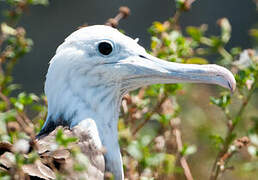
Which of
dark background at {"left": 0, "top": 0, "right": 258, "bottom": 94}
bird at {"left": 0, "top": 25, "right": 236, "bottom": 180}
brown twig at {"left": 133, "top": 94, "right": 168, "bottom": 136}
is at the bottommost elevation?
brown twig at {"left": 133, "top": 94, "right": 168, "bottom": 136}

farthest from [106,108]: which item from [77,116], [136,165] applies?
Result: [136,165]

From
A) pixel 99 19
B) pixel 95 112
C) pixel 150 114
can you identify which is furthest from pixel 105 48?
pixel 99 19

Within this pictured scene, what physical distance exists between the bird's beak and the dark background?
3043 mm

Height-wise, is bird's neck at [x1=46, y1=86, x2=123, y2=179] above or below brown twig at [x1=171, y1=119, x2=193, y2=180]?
above

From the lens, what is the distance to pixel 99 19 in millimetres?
6148

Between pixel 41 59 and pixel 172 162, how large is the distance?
115 inches

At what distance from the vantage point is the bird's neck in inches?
105

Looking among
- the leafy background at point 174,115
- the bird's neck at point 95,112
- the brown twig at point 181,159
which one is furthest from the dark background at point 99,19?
the bird's neck at point 95,112

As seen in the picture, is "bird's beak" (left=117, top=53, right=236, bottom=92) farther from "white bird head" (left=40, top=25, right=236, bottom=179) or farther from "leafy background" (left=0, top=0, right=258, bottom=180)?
"leafy background" (left=0, top=0, right=258, bottom=180)

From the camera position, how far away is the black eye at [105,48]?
2652mm

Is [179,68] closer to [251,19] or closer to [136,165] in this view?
[136,165]

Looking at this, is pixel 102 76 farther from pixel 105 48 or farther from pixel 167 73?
pixel 167 73

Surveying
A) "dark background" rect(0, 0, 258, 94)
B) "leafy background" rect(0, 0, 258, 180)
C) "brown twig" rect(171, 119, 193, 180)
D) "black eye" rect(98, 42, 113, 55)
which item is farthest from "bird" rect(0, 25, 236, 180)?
"dark background" rect(0, 0, 258, 94)

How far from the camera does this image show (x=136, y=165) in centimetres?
313
